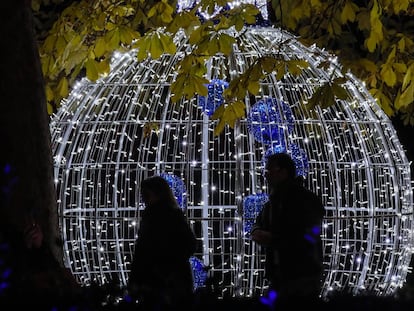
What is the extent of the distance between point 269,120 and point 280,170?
4.99 feet

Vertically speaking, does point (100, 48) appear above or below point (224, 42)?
above

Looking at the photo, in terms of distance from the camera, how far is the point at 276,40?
24.5ft

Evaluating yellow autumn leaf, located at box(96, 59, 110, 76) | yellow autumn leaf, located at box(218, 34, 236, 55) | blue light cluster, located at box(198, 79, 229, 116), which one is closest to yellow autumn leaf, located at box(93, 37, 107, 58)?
yellow autumn leaf, located at box(96, 59, 110, 76)

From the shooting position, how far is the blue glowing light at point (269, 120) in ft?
22.4

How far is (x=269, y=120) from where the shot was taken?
6.85 meters

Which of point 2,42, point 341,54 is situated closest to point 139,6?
point 341,54

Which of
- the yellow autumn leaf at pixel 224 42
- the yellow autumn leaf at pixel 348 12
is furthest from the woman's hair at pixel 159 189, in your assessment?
the yellow autumn leaf at pixel 348 12

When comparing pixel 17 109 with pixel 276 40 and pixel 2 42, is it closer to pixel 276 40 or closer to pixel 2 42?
pixel 2 42

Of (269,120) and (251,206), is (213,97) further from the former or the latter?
(251,206)

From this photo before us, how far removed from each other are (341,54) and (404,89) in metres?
0.72

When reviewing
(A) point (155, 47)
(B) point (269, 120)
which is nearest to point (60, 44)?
(A) point (155, 47)

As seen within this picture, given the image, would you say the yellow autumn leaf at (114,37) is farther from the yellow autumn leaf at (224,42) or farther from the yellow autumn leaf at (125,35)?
the yellow autumn leaf at (224,42)

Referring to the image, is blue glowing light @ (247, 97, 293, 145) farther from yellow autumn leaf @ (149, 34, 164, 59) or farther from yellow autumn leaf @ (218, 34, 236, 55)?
yellow autumn leaf @ (149, 34, 164, 59)

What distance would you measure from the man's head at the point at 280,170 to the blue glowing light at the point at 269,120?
139 cm
